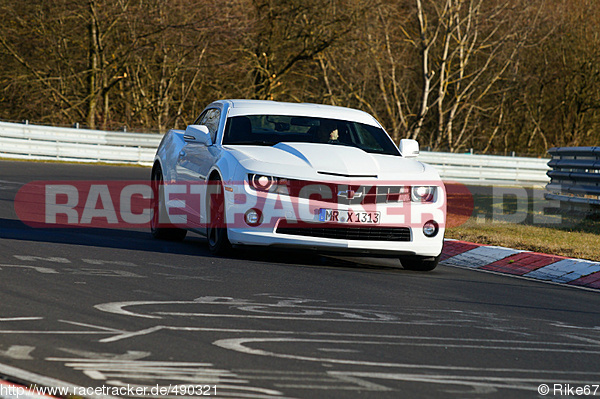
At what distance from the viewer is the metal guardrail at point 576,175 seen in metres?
14.9

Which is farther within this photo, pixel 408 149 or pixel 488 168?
pixel 488 168

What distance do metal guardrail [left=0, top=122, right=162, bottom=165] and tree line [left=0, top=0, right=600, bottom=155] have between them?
155 cm

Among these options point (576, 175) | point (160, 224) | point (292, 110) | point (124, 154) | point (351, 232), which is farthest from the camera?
point (124, 154)

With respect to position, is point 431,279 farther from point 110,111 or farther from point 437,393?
point 110,111

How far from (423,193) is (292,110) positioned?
2012 millimetres

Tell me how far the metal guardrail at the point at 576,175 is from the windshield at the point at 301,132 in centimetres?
628

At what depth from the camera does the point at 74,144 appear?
27.8 m

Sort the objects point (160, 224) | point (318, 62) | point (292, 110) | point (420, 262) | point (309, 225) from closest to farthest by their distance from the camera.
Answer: point (309, 225)
point (420, 262)
point (292, 110)
point (160, 224)
point (318, 62)

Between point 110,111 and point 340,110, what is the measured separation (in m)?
26.5

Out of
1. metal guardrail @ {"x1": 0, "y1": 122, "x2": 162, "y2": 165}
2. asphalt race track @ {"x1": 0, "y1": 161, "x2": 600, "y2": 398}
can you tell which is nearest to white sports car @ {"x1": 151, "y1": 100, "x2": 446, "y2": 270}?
asphalt race track @ {"x1": 0, "y1": 161, "x2": 600, "y2": 398}

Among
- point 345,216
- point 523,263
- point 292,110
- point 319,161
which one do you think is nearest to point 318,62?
point 292,110

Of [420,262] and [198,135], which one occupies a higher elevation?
[198,135]

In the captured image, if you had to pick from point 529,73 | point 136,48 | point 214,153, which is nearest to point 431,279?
point 214,153

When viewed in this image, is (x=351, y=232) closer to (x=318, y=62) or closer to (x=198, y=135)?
(x=198, y=135)
